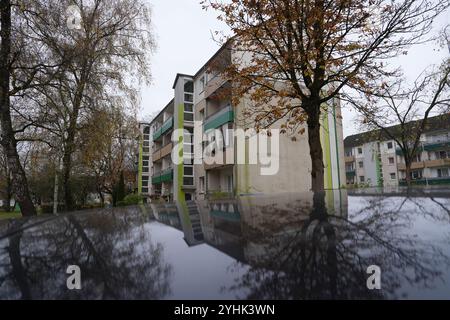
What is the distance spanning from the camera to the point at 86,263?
3.76 feet

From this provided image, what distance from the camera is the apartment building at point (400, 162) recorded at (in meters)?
38.9

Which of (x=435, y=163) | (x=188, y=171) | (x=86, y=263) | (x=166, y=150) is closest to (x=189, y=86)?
(x=188, y=171)

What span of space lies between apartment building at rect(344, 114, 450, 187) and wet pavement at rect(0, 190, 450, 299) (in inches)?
1492

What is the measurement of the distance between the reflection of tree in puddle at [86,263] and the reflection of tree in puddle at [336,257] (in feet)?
1.02

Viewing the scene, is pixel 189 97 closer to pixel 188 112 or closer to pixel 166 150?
pixel 188 112

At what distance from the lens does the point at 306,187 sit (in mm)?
18672

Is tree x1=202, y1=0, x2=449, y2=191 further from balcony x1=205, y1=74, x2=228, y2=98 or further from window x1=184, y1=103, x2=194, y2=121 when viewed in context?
window x1=184, y1=103, x2=194, y2=121

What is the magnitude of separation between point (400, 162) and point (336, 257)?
49934mm

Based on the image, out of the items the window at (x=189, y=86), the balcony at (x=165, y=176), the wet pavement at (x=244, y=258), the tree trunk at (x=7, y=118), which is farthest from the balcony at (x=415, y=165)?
the wet pavement at (x=244, y=258)

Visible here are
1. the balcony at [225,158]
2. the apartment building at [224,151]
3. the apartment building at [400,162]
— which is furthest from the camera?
the apartment building at [400,162]

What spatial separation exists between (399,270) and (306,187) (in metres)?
18.3

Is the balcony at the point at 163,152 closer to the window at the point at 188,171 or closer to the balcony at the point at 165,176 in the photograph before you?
the balcony at the point at 165,176
